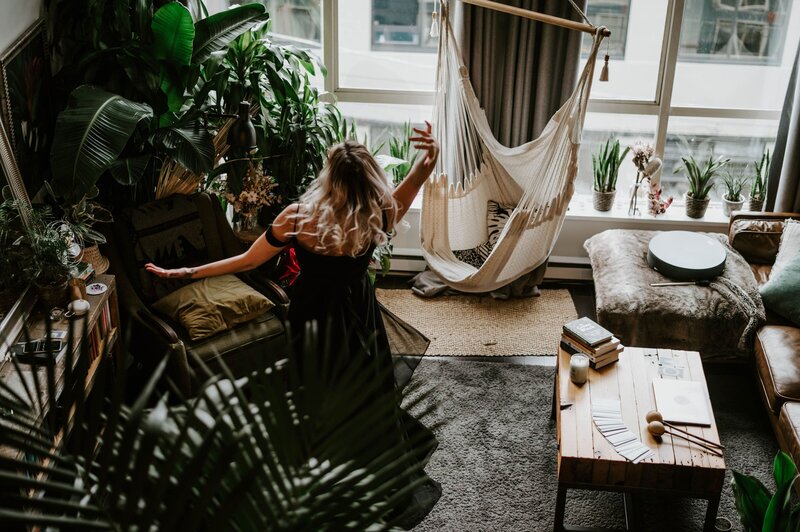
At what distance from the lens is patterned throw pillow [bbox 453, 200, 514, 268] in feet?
13.0

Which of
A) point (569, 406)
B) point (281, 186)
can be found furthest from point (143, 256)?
point (569, 406)

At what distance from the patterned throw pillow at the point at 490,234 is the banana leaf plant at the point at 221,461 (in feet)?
9.93

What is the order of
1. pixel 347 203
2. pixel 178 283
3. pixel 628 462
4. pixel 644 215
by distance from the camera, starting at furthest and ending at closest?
1. pixel 644 215
2. pixel 178 283
3. pixel 628 462
4. pixel 347 203

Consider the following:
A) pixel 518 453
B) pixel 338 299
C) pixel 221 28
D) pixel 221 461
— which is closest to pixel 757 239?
pixel 518 453

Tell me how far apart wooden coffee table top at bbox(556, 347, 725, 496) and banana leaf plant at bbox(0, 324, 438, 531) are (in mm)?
1605

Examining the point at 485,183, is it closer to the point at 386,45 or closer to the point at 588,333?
the point at 386,45

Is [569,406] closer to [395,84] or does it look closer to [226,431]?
[226,431]

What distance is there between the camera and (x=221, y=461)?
770 millimetres

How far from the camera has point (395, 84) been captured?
13.9 ft

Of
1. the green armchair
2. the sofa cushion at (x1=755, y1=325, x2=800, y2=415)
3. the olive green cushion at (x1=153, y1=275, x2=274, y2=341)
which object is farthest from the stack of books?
the olive green cushion at (x1=153, y1=275, x2=274, y2=341)

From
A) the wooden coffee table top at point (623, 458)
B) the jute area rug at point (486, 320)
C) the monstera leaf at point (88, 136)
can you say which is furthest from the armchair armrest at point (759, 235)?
the monstera leaf at point (88, 136)

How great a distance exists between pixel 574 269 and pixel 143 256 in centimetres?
238

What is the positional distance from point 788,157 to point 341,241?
2697 mm

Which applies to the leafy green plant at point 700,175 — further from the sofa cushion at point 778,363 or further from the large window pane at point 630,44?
the sofa cushion at point 778,363
